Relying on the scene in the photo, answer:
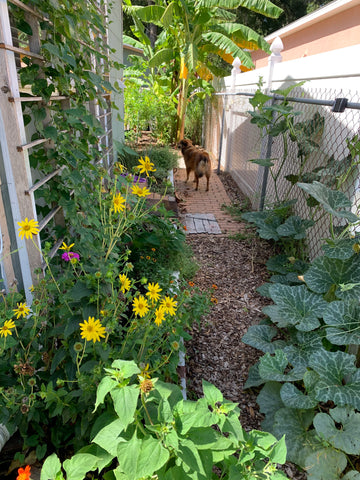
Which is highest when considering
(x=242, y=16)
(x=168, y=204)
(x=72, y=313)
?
(x=242, y=16)

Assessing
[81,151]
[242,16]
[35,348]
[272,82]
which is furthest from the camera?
[242,16]

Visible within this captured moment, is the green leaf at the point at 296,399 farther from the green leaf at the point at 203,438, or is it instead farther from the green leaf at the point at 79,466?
the green leaf at the point at 79,466

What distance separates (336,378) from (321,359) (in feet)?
0.39

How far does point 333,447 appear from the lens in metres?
1.85

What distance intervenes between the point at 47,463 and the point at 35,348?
0.71 m

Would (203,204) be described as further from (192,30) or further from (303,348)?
(192,30)

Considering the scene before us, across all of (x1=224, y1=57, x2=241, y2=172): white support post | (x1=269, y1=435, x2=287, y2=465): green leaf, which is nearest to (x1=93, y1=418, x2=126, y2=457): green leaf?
(x1=269, y1=435, x2=287, y2=465): green leaf

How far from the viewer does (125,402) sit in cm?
95

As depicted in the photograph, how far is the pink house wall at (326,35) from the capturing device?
10258 millimetres

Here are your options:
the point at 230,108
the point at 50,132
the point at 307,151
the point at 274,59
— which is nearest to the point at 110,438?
the point at 50,132

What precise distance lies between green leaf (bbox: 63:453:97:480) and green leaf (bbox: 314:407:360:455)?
1.20 m

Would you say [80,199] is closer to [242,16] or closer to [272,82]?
[272,82]

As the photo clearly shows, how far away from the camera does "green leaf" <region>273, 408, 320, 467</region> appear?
188cm

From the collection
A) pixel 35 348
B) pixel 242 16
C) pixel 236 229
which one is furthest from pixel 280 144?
pixel 242 16
